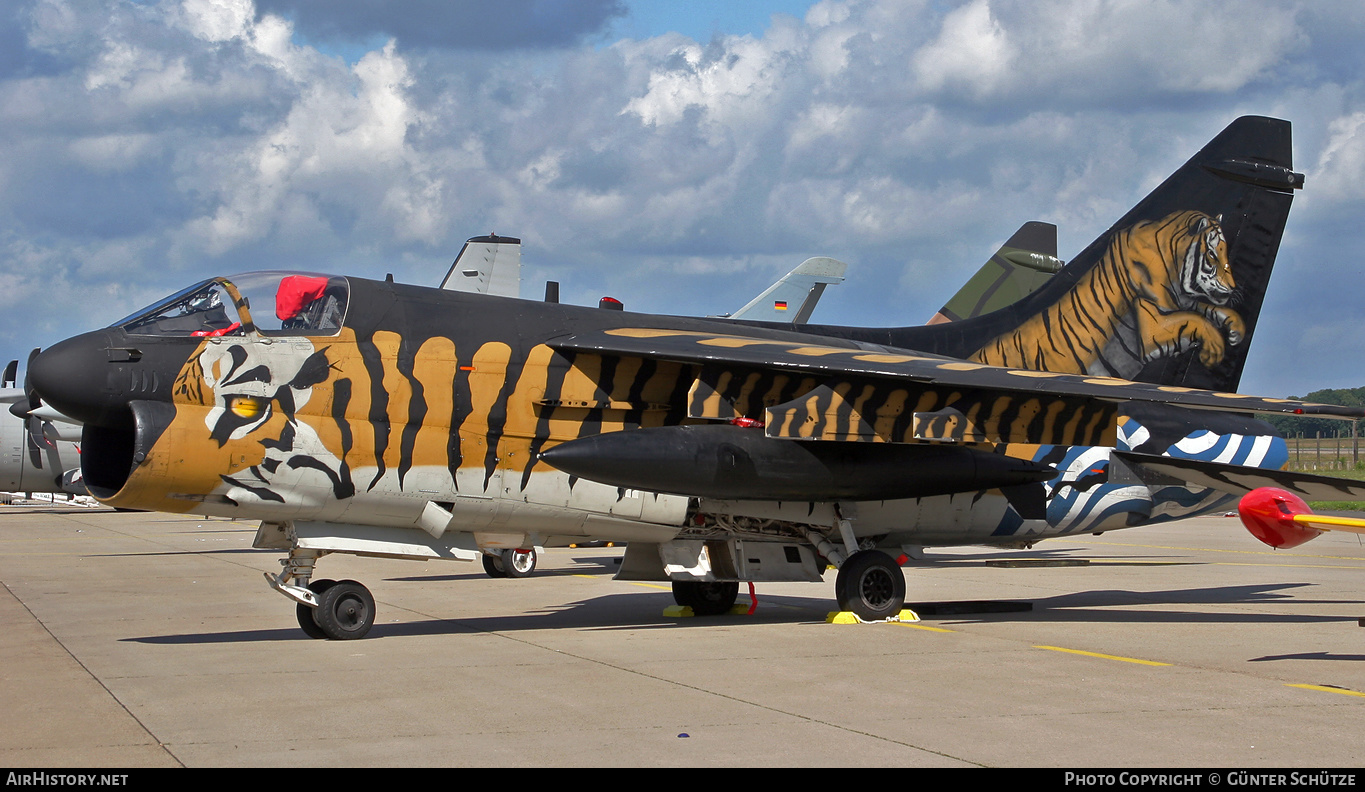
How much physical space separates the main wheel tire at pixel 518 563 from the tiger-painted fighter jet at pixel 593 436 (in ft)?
A: 17.9

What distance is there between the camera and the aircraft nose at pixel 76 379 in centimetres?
921

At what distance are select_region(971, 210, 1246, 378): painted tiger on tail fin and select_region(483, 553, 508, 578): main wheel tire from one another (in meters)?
7.91

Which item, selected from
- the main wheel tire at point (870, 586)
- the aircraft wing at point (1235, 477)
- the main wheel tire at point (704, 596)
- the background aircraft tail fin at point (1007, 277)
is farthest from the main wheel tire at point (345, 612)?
the background aircraft tail fin at point (1007, 277)

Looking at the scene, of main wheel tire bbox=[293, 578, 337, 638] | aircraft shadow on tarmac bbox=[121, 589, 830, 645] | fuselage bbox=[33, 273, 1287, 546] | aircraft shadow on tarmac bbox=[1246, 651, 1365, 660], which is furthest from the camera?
aircraft shadow on tarmac bbox=[121, 589, 830, 645]

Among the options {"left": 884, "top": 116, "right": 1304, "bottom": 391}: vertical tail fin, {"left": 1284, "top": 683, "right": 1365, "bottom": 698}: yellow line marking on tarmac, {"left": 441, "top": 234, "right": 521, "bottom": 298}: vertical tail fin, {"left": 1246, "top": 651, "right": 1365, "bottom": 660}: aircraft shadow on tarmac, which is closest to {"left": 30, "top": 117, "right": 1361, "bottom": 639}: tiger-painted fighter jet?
{"left": 884, "top": 116, "right": 1304, "bottom": 391}: vertical tail fin

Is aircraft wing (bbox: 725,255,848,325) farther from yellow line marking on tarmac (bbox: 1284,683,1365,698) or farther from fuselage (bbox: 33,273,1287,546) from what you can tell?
yellow line marking on tarmac (bbox: 1284,683,1365,698)

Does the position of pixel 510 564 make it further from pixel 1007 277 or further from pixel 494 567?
pixel 1007 277

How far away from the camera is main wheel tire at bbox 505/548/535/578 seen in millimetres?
17750

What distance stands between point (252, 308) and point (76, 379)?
1491 mm

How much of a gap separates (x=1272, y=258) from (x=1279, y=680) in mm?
7414

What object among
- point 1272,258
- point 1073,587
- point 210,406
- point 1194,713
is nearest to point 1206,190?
point 1272,258

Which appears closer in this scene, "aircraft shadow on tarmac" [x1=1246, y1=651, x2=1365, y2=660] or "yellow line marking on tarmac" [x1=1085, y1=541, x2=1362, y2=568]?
"aircraft shadow on tarmac" [x1=1246, y1=651, x2=1365, y2=660]

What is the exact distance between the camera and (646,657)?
9398mm

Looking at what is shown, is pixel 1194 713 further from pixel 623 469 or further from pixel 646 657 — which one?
pixel 623 469
